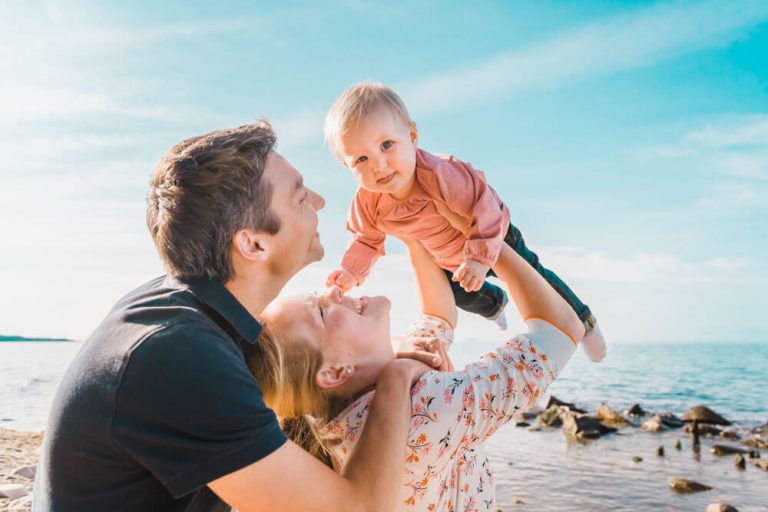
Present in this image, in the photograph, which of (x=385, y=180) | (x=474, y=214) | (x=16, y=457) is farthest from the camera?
(x=16, y=457)

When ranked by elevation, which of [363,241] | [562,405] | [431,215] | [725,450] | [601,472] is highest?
[431,215]

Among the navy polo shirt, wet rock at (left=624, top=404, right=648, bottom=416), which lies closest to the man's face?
the navy polo shirt

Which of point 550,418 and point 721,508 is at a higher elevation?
point 550,418

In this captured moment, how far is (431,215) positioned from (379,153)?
56 centimetres

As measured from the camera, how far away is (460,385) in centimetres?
279

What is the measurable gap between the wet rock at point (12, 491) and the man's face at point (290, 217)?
5773mm

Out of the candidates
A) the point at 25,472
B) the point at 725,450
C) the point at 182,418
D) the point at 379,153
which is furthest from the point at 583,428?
the point at 182,418

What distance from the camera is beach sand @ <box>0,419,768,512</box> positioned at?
9.45 m

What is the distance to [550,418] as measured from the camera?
1583 cm

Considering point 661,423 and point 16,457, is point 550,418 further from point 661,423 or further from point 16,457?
point 16,457

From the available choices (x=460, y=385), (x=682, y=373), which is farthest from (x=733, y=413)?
(x=460, y=385)

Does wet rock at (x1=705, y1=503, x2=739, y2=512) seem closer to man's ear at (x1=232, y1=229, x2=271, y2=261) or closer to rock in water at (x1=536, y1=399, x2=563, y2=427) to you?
rock in water at (x1=536, y1=399, x2=563, y2=427)

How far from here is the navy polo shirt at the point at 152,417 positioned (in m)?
2.07

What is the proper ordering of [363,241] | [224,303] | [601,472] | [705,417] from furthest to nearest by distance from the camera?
1. [705,417]
2. [601,472]
3. [363,241]
4. [224,303]
